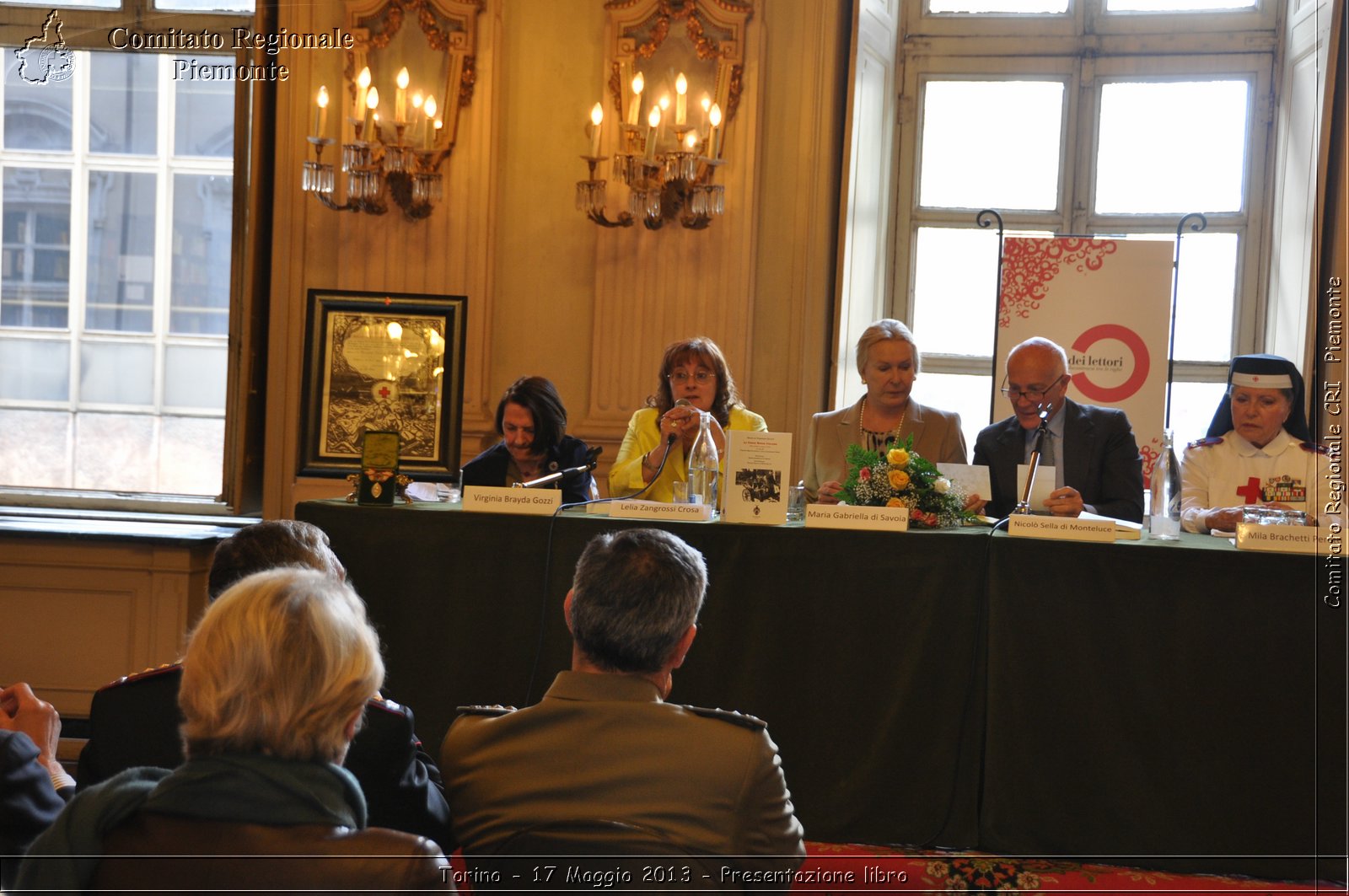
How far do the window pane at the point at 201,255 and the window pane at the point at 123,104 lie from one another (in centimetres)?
A: 27

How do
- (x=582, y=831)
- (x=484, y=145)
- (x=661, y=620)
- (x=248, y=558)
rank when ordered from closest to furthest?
(x=582, y=831), (x=661, y=620), (x=248, y=558), (x=484, y=145)

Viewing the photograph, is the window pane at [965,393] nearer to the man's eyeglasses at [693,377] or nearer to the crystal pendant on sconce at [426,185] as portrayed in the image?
the man's eyeglasses at [693,377]

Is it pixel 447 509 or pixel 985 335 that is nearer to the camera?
pixel 447 509

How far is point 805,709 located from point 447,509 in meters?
1.03

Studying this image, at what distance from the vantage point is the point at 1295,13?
4902mm

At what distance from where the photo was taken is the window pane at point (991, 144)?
5391mm

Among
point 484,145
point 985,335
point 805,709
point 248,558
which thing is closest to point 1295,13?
point 985,335

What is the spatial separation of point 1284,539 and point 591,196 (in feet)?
8.74

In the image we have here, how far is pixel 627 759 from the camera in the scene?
5.05ft

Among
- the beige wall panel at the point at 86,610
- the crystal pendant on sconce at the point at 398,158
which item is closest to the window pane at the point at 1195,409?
the crystal pendant on sconce at the point at 398,158

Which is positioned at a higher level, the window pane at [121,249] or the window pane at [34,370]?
the window pane at [121,249]

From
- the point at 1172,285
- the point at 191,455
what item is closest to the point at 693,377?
the point at 1172,285

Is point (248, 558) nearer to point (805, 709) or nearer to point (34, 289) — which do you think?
point (805, 709)

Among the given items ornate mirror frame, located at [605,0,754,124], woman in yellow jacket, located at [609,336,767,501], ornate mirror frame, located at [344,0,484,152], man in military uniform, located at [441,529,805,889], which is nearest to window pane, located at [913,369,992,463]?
ornate mirror frame, located at [605,0,754,124]
